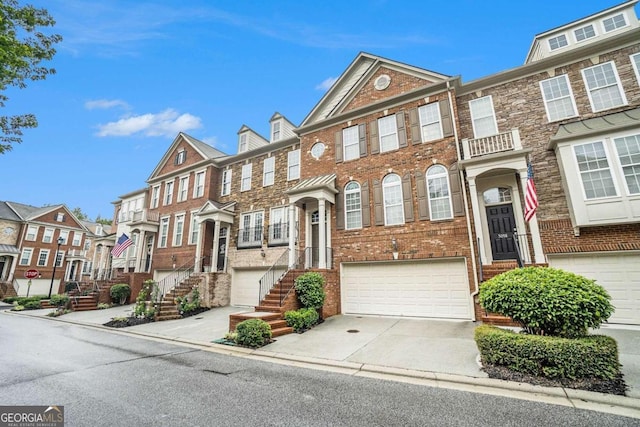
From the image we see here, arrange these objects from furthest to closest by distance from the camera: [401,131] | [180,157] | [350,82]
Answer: [180,157] < [350,82] < [401,131]

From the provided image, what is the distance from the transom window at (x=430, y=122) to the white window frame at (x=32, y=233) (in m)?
42.7

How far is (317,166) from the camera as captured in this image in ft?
44.2

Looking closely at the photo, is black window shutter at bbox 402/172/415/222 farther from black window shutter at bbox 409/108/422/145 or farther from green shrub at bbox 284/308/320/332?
green shrub at bbox 284/308/320/332

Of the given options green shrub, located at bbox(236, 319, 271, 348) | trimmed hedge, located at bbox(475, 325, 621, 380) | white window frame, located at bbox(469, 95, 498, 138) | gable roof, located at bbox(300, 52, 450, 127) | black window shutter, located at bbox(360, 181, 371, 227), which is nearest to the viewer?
trimmed hedge, located at bbox(475, 325, 621, 380)

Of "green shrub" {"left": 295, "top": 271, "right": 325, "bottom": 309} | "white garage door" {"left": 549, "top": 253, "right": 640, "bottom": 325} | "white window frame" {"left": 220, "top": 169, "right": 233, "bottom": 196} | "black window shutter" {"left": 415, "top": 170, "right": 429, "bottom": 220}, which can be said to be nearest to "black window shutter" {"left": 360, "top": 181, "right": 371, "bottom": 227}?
"black window shutter" {"left": 415, "top": 170, "right": 429, "bottom": 220}

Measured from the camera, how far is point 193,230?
17406mm

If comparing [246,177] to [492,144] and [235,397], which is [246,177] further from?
[235,397]

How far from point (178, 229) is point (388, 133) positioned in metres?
15.0

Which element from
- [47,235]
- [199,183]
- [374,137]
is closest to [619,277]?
[374,137]

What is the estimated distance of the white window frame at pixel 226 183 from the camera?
57.3 feet

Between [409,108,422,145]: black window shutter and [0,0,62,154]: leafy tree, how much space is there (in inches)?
492

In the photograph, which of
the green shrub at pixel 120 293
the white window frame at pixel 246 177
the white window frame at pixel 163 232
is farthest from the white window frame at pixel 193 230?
the green shrub at pixel 120 293

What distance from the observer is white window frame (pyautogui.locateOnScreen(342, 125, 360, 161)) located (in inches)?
498

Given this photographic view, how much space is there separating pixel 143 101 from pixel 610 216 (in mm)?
24059
